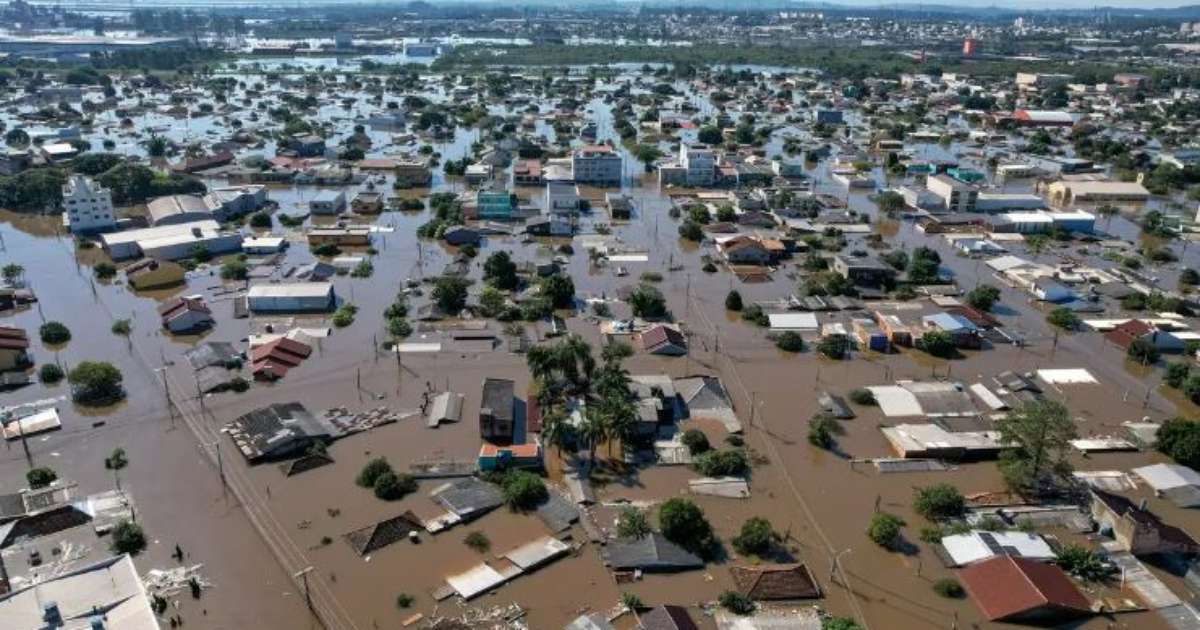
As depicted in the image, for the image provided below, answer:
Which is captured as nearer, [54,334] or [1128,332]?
[54,334]

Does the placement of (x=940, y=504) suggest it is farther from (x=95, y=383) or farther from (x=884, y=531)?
(x=95, y=383)

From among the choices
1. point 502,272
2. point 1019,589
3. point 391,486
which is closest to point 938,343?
point 1019,589

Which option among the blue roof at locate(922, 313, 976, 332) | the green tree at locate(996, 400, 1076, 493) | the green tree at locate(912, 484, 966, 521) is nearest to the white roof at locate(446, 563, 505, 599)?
the green tree at locate(912, 484, 966, 521)

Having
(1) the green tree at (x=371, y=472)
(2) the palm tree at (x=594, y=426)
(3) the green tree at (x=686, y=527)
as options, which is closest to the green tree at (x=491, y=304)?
(2) the palm tree at (x=594, y=426)

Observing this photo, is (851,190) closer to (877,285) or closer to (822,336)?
(877,285)

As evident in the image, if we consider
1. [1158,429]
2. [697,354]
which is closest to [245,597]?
[697,354]

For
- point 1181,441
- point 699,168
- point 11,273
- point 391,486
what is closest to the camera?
point 391,486

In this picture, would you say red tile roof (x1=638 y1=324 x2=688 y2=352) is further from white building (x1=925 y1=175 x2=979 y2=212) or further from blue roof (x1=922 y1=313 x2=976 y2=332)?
white building (x1=925 y1=175 x2=979 y2=212)
